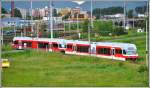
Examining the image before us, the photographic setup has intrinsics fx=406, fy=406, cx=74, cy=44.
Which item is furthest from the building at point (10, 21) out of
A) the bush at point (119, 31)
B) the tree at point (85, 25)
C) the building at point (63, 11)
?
the bush at point (119, 31)

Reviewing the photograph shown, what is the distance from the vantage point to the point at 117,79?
294 inches

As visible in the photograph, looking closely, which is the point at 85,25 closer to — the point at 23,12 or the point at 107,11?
the point at 107,11

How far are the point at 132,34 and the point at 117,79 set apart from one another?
88 cm

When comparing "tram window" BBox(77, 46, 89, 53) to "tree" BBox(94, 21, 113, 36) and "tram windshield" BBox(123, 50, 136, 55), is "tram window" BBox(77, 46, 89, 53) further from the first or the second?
"tram windshield" BBox(123, 50, 136, 55)

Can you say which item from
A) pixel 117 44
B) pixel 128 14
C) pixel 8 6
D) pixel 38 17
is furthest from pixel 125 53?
pixel 8 6

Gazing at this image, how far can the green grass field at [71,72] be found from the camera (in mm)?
7438

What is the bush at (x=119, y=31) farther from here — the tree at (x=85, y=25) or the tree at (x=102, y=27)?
the tree at (x=85, y=25)

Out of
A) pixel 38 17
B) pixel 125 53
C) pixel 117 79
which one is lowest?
pixel 117 79

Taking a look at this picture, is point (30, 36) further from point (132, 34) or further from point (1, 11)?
point (132, 34)

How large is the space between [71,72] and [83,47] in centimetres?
55

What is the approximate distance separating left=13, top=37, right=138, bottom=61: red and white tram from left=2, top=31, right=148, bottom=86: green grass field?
0.11m

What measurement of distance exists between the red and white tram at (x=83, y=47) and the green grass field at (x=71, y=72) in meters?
0.11

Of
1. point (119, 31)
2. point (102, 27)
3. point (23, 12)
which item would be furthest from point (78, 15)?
point (23, 12)

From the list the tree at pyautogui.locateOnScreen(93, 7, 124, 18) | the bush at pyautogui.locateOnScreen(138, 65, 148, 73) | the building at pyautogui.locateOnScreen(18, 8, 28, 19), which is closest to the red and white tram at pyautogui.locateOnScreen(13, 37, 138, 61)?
the bush at pyautogui.locateOnScreen(138, 65, 148, 73)
